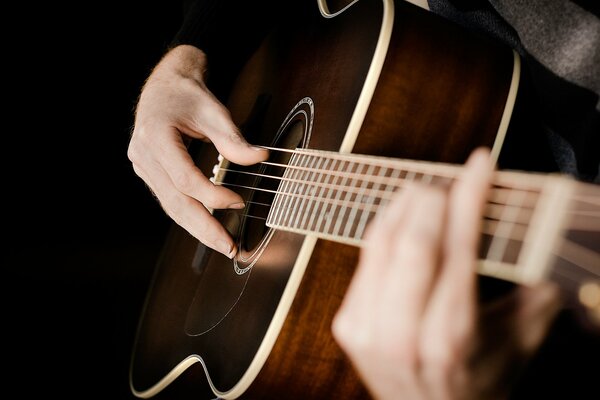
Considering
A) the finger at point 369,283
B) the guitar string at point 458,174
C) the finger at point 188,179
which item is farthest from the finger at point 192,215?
the finger at point 369,283

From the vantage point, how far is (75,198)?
1.92 meters

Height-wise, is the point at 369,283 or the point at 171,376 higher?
the point at 369,283

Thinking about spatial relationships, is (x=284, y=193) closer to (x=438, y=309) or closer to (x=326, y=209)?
(x=326, y=209)

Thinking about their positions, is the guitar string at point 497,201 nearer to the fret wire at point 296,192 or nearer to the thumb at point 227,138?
the fret wire at point 296,192

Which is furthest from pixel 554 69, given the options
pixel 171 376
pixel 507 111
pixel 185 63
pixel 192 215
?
pixel 171 376

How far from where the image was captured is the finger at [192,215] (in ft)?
3.00

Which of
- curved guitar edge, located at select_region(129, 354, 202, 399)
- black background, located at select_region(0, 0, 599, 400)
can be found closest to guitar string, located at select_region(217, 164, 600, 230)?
curved guitar edge, located at select_region(129, 354, 202, 399)

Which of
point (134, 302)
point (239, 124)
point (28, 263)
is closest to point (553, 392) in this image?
point (239, 124)

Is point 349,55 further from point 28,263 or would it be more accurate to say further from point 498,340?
point 28,263

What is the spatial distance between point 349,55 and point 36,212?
1.64m

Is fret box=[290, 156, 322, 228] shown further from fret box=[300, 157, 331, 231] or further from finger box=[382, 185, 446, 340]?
finger box=[382, 185, 446, 340]

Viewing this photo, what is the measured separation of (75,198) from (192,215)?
1.21 m

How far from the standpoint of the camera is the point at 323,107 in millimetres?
811

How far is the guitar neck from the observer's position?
0.40m
